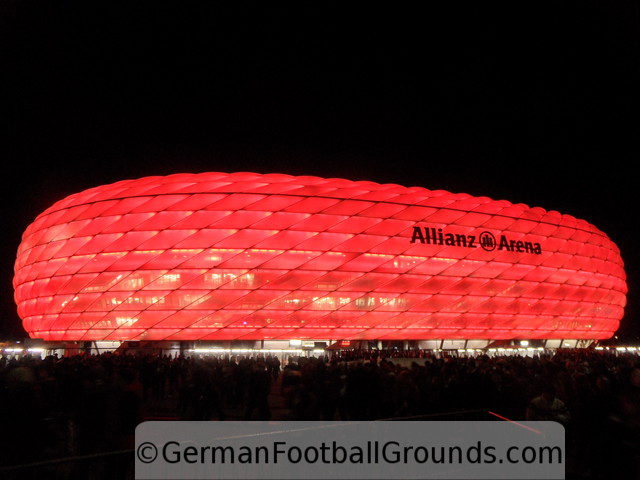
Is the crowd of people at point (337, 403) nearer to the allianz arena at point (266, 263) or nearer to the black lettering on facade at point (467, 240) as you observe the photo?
the allianz arena at point (266, 263)

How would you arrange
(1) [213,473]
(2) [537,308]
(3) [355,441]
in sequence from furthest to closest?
(2) [537,308] → (3) [355,441] → (1) [213,473]

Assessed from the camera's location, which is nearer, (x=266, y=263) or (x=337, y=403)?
(x=337, y=403)

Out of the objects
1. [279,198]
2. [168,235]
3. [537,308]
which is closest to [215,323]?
[168,235]

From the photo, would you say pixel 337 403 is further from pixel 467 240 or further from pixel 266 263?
pixel 467 240

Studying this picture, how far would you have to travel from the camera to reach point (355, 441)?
6227 millimetres

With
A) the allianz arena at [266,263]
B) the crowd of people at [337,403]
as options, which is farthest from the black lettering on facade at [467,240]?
the crowd of people at [337,403]

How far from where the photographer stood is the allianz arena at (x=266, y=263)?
35.3 m

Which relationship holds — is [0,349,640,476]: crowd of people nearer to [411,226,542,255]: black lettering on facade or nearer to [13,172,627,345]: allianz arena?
[13,172,627,345]: allianz arena

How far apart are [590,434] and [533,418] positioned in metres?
0.83

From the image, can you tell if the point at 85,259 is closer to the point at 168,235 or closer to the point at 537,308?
the point at 168,235

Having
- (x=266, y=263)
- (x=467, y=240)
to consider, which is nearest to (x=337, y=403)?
(x=266, y=263)

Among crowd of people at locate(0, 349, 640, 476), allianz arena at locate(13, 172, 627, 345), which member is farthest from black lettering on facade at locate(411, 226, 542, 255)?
crowd of people at locate(0, 349, 640, 476)

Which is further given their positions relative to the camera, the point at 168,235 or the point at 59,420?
the point at 168,235

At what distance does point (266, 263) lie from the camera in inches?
1389
